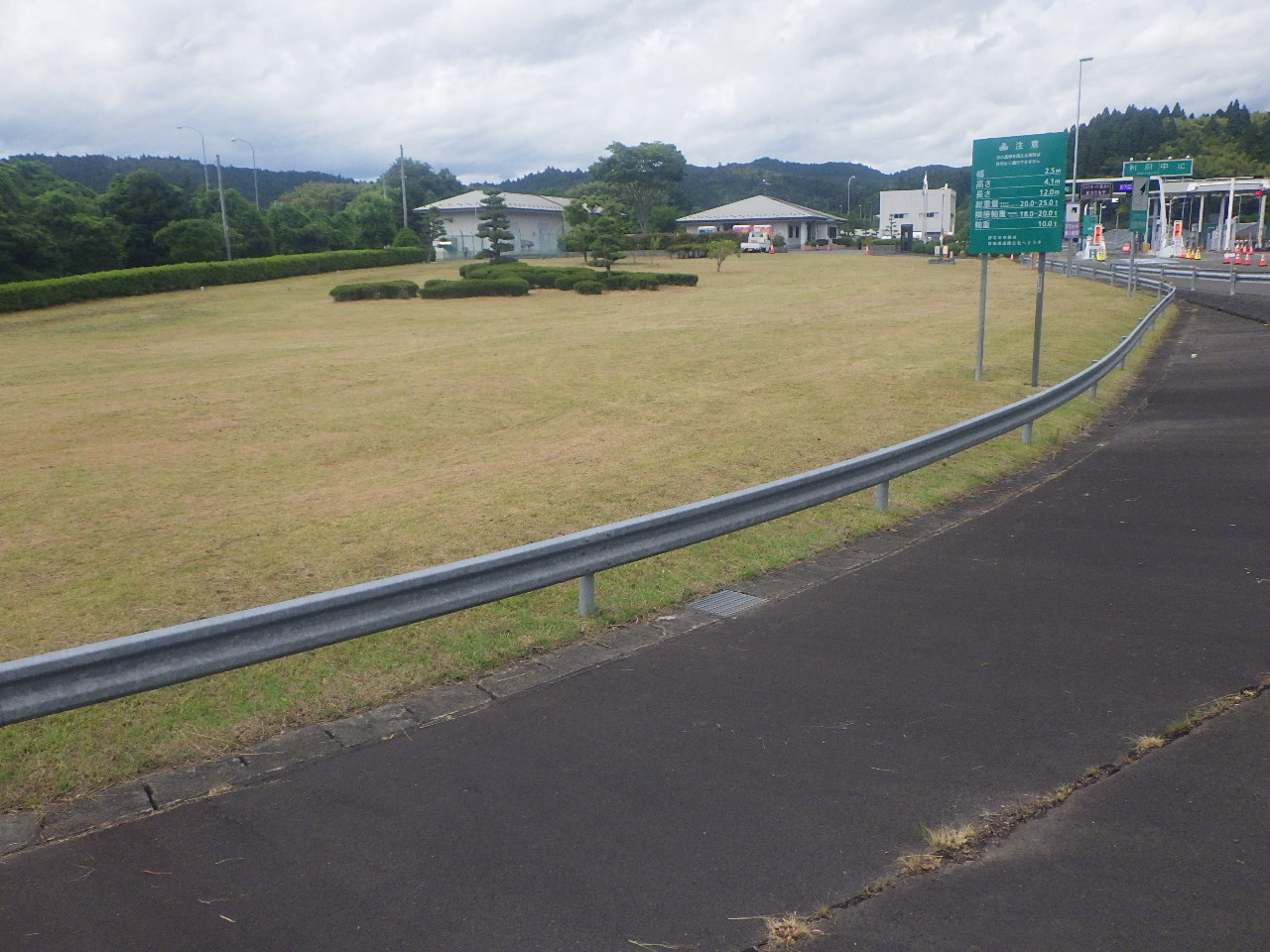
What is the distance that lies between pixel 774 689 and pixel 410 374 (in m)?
16.6

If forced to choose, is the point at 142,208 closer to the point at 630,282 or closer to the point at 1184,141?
the point at 630,282

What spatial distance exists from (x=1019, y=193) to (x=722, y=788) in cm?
1376

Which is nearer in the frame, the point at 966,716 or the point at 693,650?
the point at 966,716

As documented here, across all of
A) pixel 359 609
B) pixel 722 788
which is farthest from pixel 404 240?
pixel 722 788

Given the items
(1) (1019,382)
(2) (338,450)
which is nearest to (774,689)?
(2) (338,450)

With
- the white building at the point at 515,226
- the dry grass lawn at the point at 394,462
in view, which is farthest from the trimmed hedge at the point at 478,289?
the white building at the point at 515,226

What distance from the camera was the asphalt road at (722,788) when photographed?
3490mm

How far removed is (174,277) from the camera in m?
49.5

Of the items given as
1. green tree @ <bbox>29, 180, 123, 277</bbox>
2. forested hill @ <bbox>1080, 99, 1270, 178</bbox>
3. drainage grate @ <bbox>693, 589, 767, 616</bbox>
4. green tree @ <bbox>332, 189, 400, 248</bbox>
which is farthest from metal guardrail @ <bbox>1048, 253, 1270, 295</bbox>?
forested hill @ <bbox>1080, 99, 1270, 178</bbox>

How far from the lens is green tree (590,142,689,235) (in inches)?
4033

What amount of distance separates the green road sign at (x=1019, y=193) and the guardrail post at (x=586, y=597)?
11.3 metres

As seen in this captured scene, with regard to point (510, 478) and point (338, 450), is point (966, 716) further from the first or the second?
point (338, 450)

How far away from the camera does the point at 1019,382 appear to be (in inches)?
683

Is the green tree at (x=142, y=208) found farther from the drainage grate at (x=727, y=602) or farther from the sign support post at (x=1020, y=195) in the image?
the drainage grate at (x=727, y=602)
